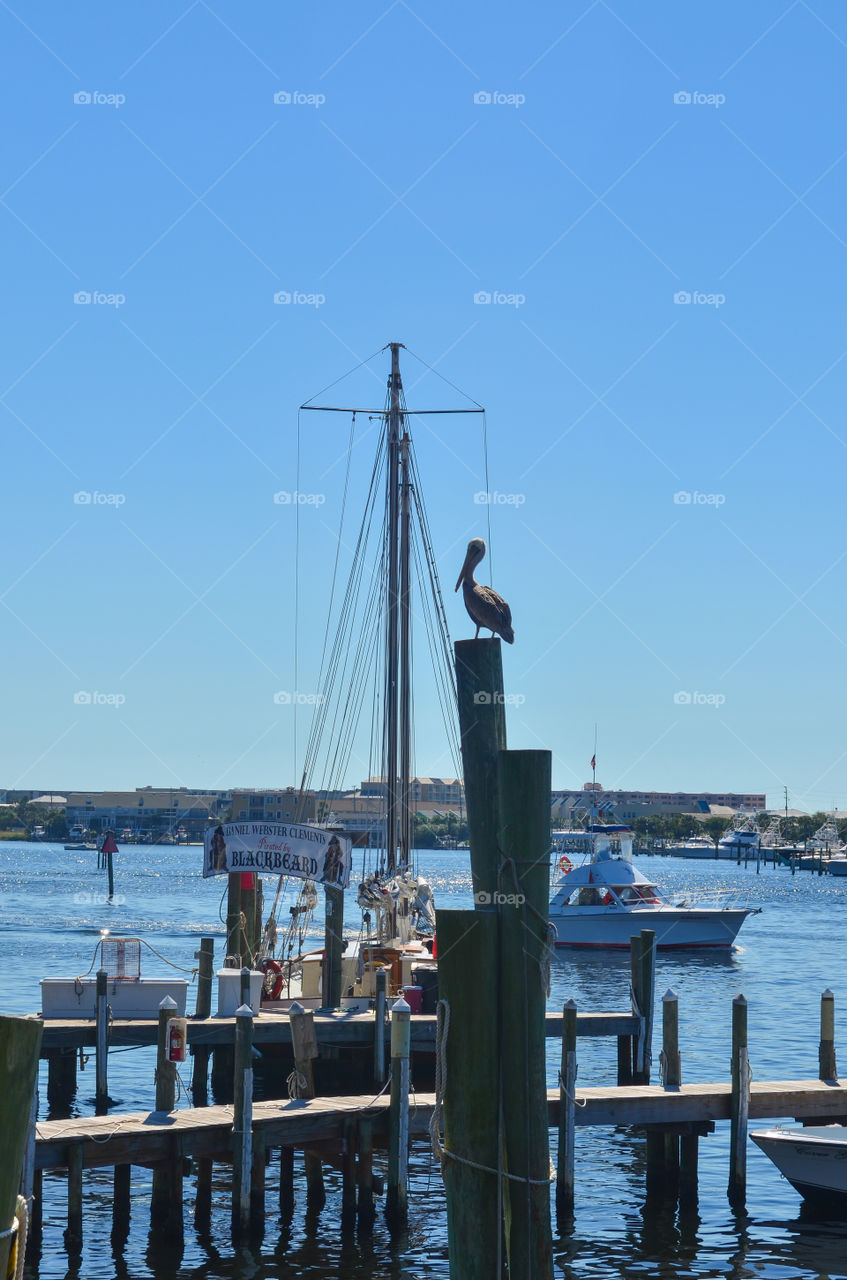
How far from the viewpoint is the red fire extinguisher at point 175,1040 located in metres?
18.6

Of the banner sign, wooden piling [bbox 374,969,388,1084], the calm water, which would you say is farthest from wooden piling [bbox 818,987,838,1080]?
the banner sign

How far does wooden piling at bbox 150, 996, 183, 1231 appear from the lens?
58.0ft

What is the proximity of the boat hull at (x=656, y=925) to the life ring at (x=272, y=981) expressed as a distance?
34.7 metres

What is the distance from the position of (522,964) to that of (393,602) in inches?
1143

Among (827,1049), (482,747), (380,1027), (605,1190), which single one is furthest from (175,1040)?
(482,747)

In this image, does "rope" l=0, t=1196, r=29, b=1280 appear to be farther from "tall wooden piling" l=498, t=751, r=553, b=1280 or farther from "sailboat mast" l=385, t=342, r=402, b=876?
"sailboat mast" l=385, t=342, r=402, b=876

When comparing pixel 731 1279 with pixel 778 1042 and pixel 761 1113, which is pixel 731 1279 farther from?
pixel 778 1042

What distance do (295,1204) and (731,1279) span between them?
6.15m

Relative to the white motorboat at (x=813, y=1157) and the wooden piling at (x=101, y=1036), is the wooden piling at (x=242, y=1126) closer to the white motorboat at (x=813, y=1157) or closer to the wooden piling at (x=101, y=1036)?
the wooden piling at (x=101, y=1036)

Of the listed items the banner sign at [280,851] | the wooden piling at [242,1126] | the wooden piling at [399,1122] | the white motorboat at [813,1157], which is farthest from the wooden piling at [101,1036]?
the white motorboat at [813,1157]

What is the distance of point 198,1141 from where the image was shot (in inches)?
690

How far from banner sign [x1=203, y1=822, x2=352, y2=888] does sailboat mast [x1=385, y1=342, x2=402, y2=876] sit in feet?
35.8

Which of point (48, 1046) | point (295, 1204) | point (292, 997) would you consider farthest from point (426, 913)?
point (295, 1204)

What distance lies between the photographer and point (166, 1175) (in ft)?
58.4
